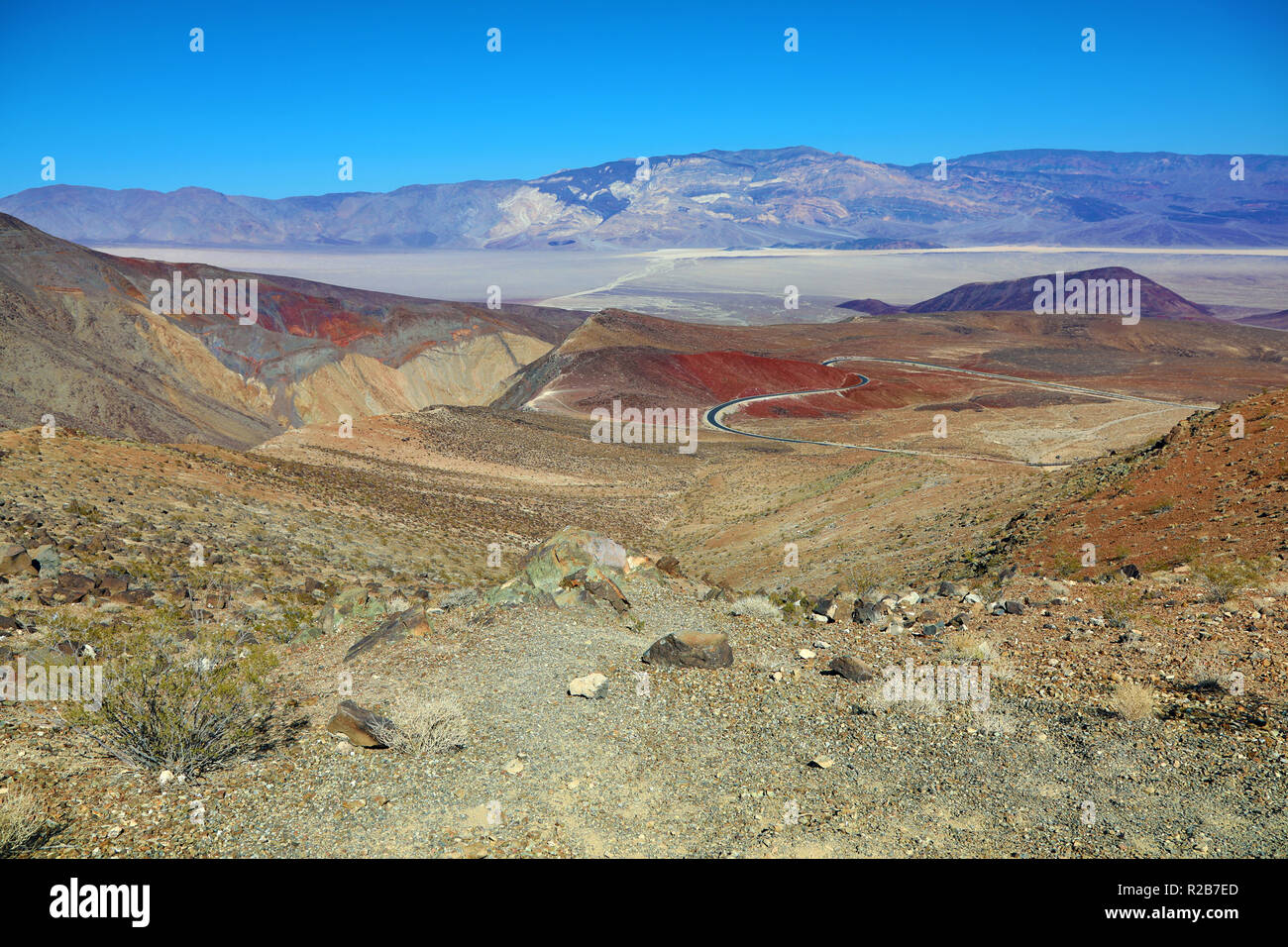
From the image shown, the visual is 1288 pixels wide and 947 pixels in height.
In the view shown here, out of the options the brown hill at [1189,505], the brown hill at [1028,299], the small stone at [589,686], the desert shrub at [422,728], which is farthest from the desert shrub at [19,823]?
the brown hill at [1028,299]

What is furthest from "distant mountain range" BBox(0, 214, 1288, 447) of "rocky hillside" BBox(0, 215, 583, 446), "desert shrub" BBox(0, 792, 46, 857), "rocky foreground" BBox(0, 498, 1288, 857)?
"desert shrub" BBox(0, 792, 46, 857)

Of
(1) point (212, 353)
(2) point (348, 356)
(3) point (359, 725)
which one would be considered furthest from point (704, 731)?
(2) point (348, 356)

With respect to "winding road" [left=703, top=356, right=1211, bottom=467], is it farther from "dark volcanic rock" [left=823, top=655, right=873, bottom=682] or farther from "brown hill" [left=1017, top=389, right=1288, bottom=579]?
"dark volcanic rock" [left=823, top=655, right=873, bottom=682]

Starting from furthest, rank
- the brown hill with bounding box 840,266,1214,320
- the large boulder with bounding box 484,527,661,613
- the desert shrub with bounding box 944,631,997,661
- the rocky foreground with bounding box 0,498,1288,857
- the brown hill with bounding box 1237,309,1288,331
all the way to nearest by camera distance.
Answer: the brown hill with bounding box 840,266,1214,320 → the brown hill with bounding box 1237,309,1288,331 → the large boulder with bounding box 484,527,661,613 → the desert shrub with bounding box 944,631,997,661 → the rocky foreground with bounding box 0,498,1288,857

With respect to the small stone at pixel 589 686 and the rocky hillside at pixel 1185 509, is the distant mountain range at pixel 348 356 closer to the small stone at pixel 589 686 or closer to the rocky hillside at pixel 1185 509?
the rocky hillside at pixel 1185 509

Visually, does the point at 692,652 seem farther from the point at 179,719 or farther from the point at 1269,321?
the point at 1269,321

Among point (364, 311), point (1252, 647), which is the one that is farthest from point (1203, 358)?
point (1252, 647)
